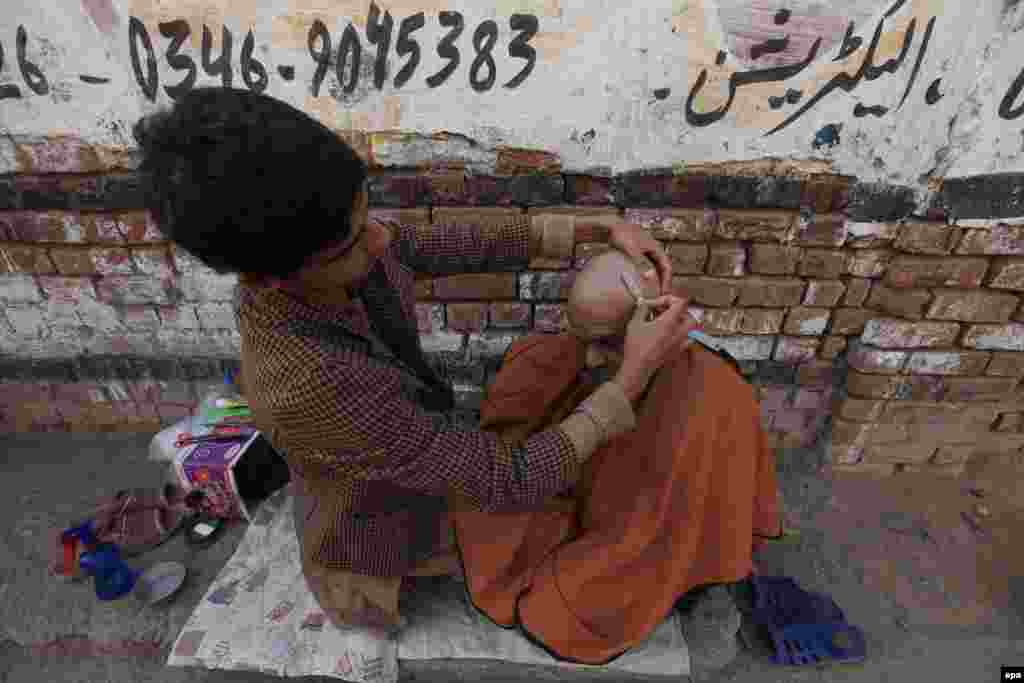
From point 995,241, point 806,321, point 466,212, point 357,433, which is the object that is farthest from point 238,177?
point 995,241

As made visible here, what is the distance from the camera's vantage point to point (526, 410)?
6.00ft

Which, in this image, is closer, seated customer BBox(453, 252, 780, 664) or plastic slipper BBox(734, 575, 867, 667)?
seated customer BBox(453, 252, 780, 664)

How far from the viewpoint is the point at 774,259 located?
2043 millimetres

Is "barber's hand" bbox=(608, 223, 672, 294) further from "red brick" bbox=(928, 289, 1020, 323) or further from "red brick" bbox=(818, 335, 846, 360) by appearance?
"red brick" bbox=(928, 289, 1020, 323)

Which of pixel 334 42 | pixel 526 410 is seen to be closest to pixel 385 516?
pixel 526 410

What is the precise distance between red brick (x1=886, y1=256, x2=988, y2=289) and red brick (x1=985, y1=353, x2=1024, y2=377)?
35 centimetres

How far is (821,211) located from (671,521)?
1.14m

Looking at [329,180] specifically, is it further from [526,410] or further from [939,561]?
[939,561]

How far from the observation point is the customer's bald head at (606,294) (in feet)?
5.02

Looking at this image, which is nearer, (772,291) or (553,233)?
(553,233)

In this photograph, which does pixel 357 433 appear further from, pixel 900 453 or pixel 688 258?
pixel 900 453

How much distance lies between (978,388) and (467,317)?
6.31ft

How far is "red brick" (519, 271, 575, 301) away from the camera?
2.15m

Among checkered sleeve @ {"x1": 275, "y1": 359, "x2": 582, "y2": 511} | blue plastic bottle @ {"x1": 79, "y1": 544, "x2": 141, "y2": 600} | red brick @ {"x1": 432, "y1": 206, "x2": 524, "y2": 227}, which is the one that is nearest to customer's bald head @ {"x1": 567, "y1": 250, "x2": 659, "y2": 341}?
checkered sleeve @ {"x1": 275, "y1": 359, "x2": 582, "y2": 511}
